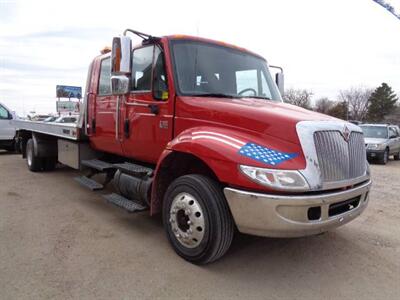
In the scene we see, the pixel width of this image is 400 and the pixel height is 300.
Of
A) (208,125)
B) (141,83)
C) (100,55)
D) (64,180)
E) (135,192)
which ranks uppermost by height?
(100,55)

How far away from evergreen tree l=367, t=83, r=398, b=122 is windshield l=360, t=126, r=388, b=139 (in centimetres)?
5465

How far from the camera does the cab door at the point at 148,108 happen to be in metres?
4.38

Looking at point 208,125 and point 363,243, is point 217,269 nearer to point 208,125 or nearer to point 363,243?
point 208,125

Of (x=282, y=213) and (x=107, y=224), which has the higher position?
(x=282, y=213)

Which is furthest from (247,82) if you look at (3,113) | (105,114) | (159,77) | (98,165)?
(3,113)

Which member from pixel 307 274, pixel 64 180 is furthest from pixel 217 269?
pixel 64 180

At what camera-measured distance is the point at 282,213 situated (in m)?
3.07

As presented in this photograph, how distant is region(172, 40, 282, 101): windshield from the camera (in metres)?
4.27

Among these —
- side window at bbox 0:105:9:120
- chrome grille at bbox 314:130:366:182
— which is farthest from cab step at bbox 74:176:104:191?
side window at bbox 0:105:9:120

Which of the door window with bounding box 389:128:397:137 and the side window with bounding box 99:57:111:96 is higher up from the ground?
the side window with bounding box 99:57:111:96

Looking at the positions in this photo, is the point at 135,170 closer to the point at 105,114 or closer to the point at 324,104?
the point at 105,114

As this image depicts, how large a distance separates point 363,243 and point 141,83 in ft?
11.4

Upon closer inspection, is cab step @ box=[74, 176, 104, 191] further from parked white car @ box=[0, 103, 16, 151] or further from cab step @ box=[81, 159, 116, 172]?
parked white car @ box=[0, 103, 16, 151]

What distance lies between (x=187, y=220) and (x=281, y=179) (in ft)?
3.75
